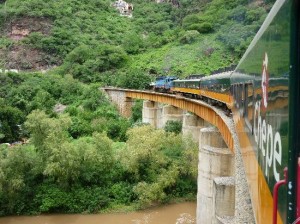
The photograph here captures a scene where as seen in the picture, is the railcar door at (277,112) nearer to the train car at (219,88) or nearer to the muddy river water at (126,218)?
the train car at (219,88)

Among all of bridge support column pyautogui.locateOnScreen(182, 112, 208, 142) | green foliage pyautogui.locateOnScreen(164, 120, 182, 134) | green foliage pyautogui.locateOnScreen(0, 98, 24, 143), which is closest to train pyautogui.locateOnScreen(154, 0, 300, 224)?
bridge support column pyautogui.locateOnScreen(182, 112, 208, 142)

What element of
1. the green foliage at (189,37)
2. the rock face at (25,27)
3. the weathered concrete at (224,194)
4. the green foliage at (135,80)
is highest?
the rock face at (25,27)

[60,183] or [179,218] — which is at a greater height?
[60,183]

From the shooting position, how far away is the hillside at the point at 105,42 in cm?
6425

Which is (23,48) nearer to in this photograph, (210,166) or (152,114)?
(152,114)

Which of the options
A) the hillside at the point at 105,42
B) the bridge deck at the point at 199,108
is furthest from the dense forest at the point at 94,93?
the bridge deck at the point at 199,108

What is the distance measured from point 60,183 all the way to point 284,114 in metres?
24.4

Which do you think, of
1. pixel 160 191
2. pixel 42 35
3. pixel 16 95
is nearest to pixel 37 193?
pixel 160 191

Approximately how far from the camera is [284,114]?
322 centimetres

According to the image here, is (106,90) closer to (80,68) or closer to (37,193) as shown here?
(80,68)

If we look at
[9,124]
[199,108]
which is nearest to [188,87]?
[199,108]

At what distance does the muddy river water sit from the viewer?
2375cm

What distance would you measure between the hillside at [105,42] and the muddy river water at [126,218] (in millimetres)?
34638

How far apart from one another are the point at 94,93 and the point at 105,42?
1438 inches
